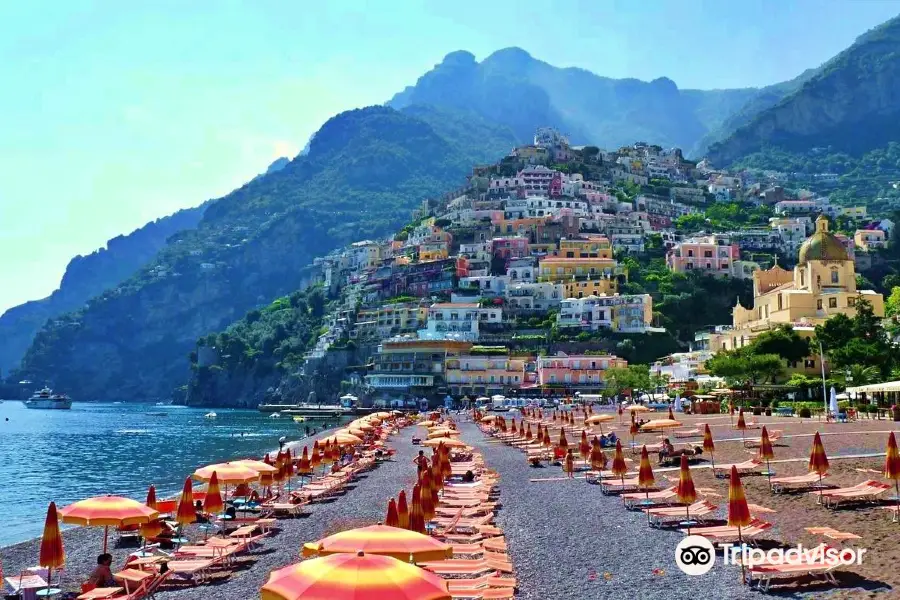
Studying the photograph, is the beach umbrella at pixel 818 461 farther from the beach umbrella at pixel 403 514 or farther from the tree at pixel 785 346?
the tree at pixel 785 346

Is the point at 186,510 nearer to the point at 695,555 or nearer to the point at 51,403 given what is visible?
the point at 695,555

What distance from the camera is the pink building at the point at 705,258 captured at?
99125 mm

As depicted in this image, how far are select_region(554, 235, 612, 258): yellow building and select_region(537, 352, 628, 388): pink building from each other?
25.0m

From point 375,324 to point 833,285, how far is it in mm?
54505

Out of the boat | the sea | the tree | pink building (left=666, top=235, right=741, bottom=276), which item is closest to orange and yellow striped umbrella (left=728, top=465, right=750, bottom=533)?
the sea

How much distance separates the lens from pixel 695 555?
1260 centimetres

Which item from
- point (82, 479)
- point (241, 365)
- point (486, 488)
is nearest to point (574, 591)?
point (486, 488)

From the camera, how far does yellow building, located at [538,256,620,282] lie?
3851 inches

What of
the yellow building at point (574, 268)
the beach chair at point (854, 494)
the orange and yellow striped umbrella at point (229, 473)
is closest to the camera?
the beach chair at point (854, 494)

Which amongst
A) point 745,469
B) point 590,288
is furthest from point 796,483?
point 590,288

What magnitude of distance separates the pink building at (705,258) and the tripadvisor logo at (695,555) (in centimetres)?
8914

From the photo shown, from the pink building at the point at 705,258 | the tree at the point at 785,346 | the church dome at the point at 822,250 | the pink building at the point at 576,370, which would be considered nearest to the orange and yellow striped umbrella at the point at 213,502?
the tree at the point at 785,346

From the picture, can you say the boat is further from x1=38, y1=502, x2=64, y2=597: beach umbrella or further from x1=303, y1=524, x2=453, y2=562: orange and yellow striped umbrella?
x1=303, y1=524, x2=453, y2=562: orange and yellow striped umbrella

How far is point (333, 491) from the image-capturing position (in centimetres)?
2400
